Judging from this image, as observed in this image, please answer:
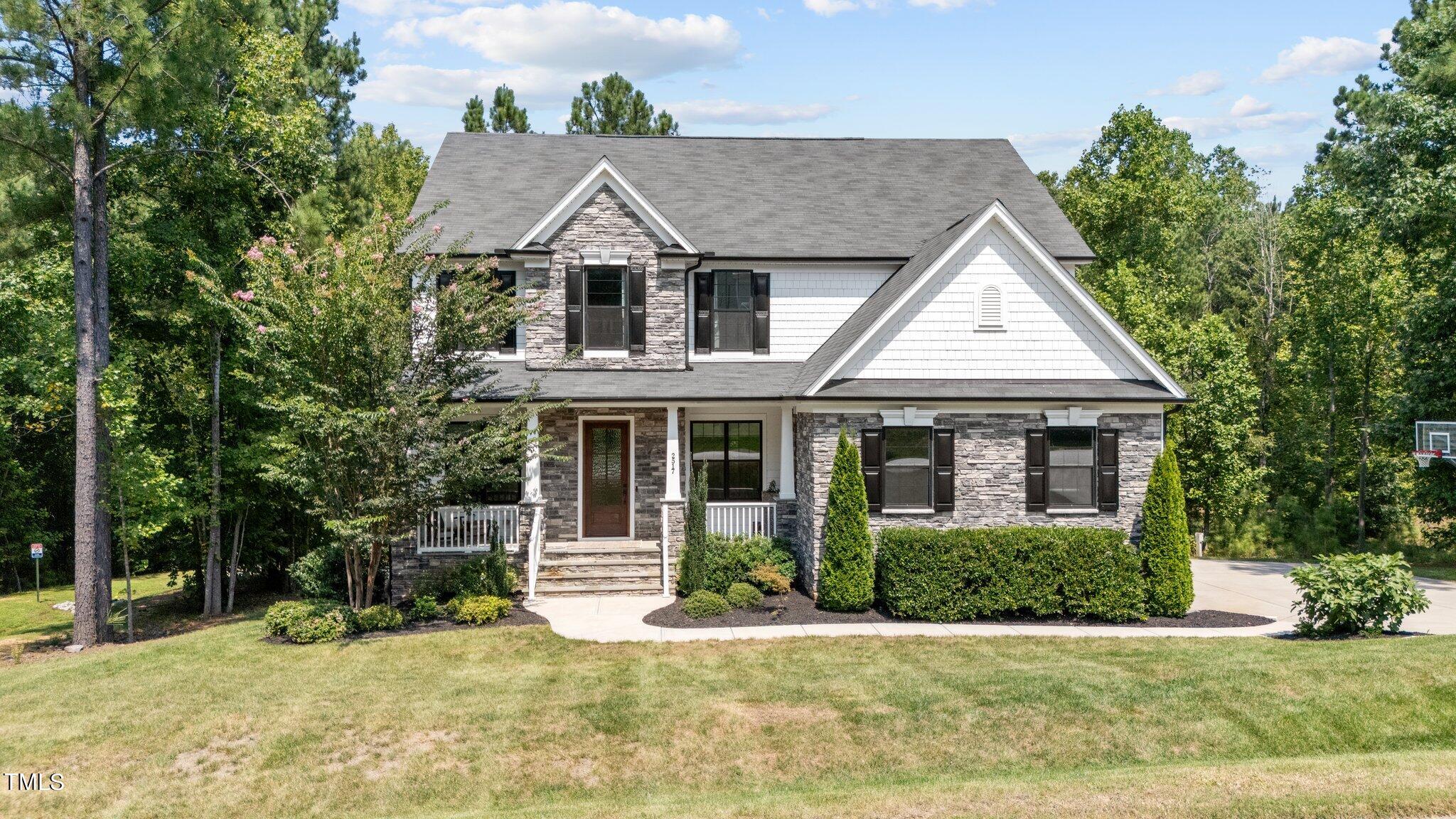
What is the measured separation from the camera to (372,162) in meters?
27.2

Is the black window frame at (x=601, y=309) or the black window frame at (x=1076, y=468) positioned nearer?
the black window frame at (x=1076, y=468)

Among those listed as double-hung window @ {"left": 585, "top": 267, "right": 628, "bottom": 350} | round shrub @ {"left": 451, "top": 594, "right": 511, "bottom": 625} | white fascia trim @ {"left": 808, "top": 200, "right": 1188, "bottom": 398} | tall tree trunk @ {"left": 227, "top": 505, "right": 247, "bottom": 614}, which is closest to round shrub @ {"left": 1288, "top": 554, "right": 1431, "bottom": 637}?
white fascia trim @ {"left": 808, "top": 200, "right": 1188, "bottom": 398}

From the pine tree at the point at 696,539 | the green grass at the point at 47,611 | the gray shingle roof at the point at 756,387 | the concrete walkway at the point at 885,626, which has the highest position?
the gray shingle roof at the point at 756,387

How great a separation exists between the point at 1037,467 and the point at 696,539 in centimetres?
628

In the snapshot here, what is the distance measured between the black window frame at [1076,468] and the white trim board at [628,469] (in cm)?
812

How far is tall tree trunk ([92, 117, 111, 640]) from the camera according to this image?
615 inches

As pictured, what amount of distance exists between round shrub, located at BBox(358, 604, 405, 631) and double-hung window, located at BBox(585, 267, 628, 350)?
6445 mm

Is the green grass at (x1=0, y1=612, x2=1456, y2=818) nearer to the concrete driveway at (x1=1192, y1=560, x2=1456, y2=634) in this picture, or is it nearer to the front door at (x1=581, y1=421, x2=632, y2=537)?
the concrete driveway at (x1=1192, y1=560, x2=1456, y2=634)

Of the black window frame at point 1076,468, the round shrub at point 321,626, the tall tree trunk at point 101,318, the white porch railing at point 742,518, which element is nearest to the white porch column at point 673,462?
the white porch railing at point 742,518

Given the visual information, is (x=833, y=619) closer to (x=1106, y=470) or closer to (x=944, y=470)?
(x=944, y=470)

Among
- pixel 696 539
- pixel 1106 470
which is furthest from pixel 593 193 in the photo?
pixel 1106 470

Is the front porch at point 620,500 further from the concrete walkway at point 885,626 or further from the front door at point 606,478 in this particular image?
the concrete walkway at point 885,626

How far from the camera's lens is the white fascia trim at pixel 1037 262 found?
51.4 ft

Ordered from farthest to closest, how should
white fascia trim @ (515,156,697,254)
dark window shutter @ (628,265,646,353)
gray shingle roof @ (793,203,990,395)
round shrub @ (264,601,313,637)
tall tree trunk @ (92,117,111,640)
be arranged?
dark window shutter @ (628,265,646,353), white fascia trim @ (515,156,697,254), gray shingle roof @ (793,203,990,395), tall tree trunk @ (92,117,111,640), round shrub @ (264,601,313,637)
